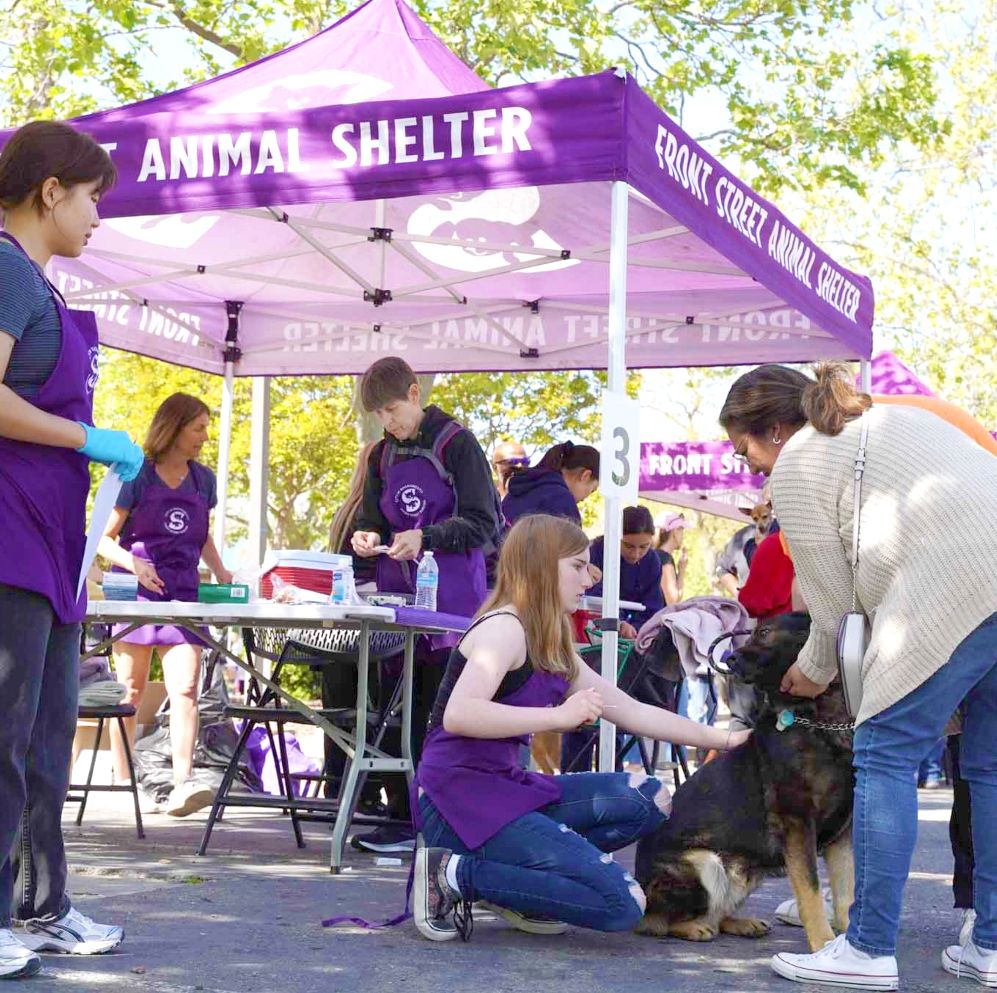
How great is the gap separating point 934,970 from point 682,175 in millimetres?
3283

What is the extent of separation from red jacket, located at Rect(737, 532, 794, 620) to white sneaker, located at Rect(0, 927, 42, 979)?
268 centimetres

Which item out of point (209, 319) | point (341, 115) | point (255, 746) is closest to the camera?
point (341, 115)

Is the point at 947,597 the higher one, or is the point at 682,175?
the point at 682,175

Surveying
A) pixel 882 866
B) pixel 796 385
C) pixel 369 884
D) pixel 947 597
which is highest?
pixel 796 385

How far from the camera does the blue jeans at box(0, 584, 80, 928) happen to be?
11.2ft

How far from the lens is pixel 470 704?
414 cm

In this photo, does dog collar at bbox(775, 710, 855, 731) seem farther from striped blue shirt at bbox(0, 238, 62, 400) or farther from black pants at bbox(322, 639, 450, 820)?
black pants at bbox(322, 639, 450, 820)

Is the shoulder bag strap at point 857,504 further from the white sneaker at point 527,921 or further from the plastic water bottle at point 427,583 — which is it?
the plastic water bottle at point 427,583

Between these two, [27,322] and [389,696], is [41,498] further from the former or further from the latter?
[389,696]

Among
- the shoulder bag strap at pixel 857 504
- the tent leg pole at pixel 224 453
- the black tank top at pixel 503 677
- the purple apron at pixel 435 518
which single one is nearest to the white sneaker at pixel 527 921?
the black tank top at pixel 503 677

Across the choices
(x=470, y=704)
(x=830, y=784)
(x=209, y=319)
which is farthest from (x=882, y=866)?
(x=209, y=319)

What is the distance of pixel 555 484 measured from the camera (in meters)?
7.80

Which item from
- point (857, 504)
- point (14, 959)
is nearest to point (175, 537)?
point (14, 959)

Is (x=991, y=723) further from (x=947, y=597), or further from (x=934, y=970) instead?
(x=934, y=970)
